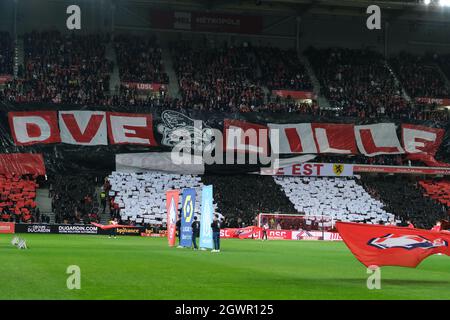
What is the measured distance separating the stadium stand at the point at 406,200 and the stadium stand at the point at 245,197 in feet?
28.2

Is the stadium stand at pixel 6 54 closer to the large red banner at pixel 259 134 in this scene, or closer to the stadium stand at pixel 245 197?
the large red banner at pixel 259 134

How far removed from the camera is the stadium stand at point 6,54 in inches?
2778

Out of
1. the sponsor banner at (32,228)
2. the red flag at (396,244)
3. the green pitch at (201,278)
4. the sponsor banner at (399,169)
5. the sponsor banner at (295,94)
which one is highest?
the sponsor banner at (295,94)

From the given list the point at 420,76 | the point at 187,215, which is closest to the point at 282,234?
the point at 187,215

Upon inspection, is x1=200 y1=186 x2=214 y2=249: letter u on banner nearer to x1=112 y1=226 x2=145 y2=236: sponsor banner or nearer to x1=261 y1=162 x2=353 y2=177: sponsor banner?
x1=112 y1=226 x2=145 y2=236: sponsor banner

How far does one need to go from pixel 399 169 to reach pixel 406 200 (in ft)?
10.9

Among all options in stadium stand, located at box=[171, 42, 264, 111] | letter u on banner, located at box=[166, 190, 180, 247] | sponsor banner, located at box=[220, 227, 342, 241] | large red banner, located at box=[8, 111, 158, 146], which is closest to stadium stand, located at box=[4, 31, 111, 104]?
large red banner, located at box=[8, 111, 158, 146]

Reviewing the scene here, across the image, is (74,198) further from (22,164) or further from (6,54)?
(6,54)

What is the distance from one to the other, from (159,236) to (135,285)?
1641 inches

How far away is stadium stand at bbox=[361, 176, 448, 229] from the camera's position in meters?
68.5

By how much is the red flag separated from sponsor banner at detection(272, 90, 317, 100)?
5479 centimetres

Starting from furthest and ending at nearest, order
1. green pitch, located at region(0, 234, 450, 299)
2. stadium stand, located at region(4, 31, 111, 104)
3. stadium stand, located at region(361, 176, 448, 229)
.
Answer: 1. stadium stand, located at region(361, 176, 448, 229)
2. stadium stand, located at region(4, 31, 111, 104)
3. green pitch, located at region(0, 234, 450, 299)

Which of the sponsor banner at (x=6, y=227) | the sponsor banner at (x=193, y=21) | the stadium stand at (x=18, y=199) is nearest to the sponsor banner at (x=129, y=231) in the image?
the stadium stand at (x=18, y=199)
